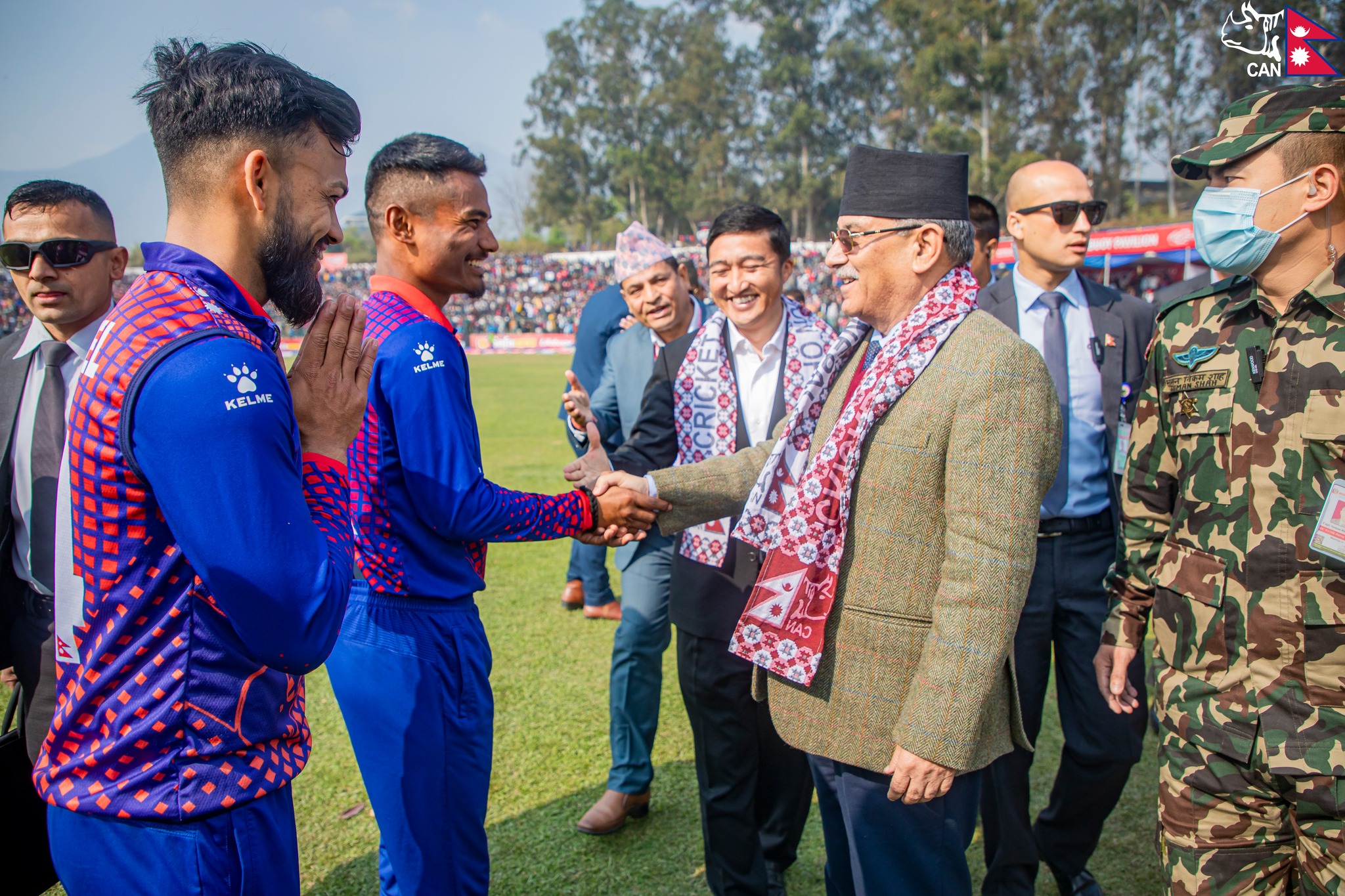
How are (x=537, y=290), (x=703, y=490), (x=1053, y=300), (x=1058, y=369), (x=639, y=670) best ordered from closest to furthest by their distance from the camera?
(x=703, y=490), (x=1058, y=369), (x=1053, y=300), (x=639, y=670), (x=537, y=290)

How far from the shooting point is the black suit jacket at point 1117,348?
3.52 metres

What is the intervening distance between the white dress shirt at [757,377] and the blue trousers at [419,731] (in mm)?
1490

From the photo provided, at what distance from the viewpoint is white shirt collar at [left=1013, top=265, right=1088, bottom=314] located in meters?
3.66

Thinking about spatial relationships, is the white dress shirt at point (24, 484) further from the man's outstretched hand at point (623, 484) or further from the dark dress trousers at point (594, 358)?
the dark dress trousers at point (594, 358)

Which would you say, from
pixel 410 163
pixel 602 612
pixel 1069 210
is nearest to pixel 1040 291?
pixel 1069 210

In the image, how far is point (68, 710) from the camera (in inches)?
61.1

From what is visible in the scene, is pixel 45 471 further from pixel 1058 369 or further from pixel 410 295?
pixel 1058 369

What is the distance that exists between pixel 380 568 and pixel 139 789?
0.98 metres

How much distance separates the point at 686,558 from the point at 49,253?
281 centimetres

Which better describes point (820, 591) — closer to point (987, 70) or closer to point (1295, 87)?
point (1295, 87)

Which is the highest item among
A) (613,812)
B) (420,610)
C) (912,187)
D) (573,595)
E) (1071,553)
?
(912,187)

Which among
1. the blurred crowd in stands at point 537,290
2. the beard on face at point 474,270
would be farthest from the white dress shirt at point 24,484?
the blurred crowd in stands at point 537,290

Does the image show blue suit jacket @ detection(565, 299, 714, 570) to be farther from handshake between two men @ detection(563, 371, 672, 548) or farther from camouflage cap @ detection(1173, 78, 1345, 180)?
camouflage cap @ detection(1173, 78, 1345, 180)

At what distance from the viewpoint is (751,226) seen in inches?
142
